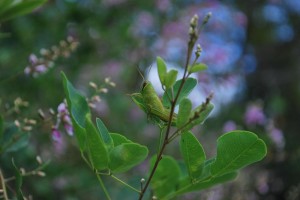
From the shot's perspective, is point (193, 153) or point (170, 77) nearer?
point (170, 77)

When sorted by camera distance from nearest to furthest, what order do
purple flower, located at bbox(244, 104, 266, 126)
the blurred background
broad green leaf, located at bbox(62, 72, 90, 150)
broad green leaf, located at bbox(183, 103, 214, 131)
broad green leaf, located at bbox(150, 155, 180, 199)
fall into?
1. broad green leaf, located at bbox(183, 103, 214, 131)
2. broad green leaf, located at bbox(62, 72, 90, 150)
3. broad green leaf, located at bbox(150, 155, 180, 199)
4. the blurred background
5. purple flower, located at bbox(244, 104, 266, 126)

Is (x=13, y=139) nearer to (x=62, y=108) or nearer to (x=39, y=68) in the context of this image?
(x=62, y=108)

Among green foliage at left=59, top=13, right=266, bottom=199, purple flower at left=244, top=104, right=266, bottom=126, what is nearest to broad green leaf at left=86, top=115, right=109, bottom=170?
green foliage at left=59, top=13, right=266, bottom=199

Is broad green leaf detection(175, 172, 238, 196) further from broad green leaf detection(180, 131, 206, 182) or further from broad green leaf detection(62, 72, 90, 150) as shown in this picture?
broad green leaf detection(62, 72, 90, 150)

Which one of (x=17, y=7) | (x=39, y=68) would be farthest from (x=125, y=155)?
(x=39, y=68)

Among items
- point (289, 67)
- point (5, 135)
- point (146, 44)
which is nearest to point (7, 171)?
point (5, 135)

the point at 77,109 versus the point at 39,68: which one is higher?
the point at 77,109

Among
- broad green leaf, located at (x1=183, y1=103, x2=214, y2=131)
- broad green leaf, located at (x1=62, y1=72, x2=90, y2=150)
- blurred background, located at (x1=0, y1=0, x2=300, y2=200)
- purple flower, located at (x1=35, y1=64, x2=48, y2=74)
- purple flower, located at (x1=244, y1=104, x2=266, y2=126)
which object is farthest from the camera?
purple flower, located at (x1=244, y1=104, x2=266, y2=126)

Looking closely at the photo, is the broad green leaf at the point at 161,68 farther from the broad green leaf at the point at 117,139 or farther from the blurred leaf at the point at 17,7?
the blurred leaf at the point at 17,7
